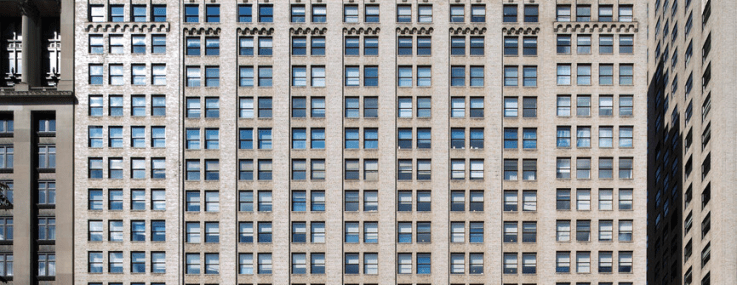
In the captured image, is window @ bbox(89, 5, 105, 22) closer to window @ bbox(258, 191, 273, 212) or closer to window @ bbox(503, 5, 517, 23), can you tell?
window @ bbox(258, 191, 273, 212)

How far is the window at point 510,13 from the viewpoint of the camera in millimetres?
84625

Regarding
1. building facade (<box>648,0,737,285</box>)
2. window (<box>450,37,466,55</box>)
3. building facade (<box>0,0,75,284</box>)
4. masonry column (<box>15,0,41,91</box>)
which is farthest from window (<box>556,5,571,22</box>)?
masonry column (<box>15,0,41,91</box>)

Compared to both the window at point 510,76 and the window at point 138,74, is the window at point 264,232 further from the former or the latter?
the window at point 510,76

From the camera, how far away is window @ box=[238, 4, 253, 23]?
85000mm

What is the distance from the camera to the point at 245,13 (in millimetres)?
85125

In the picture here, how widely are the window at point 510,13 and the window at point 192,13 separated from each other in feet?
83.9

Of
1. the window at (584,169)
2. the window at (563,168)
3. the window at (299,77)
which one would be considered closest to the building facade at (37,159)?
the window at (299,77)

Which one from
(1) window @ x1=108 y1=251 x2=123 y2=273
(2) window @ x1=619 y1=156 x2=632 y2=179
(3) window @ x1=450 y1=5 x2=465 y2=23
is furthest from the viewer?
(3) window @ x1=450 y1=5 x2=465 y2=23

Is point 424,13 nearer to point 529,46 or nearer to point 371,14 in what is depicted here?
point 371,14

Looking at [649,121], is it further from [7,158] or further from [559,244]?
[7,158]

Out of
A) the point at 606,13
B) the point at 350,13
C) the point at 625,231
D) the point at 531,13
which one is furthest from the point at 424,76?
the point at 625,231

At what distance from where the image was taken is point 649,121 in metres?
109

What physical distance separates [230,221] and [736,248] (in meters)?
40.1

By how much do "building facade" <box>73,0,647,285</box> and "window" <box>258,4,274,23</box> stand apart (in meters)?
0.13
